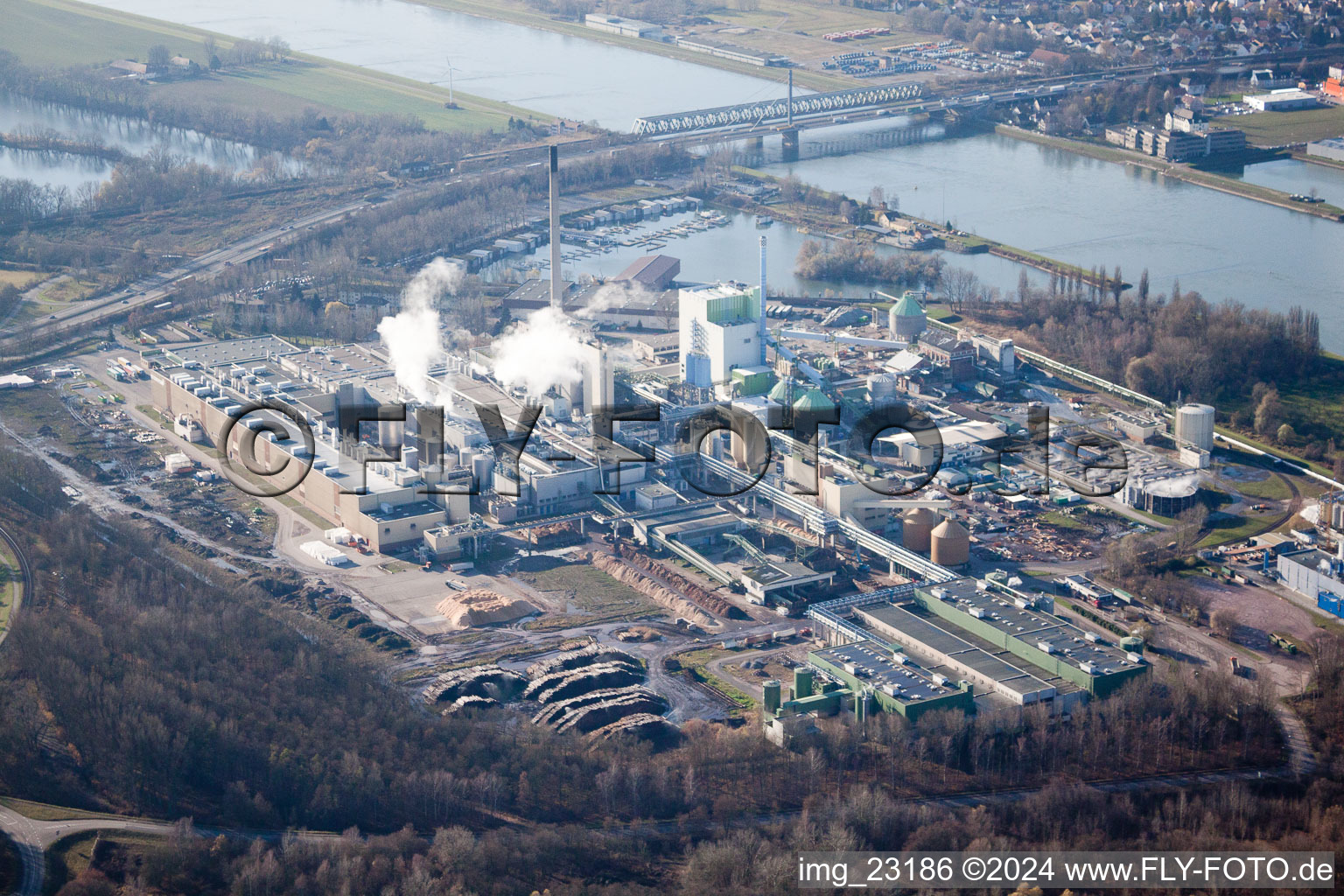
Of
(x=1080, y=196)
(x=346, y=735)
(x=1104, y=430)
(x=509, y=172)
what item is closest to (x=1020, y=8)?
(x=1080, y=196)

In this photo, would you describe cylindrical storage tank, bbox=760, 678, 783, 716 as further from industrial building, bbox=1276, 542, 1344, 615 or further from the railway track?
the railway track

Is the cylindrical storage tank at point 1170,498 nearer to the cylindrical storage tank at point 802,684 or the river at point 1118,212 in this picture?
the cylindrical storage tank at point 802,684

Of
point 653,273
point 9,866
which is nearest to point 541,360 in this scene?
point 653,273

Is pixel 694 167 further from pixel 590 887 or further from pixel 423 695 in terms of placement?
pixel 590 887

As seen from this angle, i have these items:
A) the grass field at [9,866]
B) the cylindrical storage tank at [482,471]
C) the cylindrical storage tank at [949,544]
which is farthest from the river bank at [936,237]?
the grass field at [9,866]

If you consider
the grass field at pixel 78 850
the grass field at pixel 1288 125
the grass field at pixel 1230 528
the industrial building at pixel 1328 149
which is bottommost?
the grass field at pixel 78 850

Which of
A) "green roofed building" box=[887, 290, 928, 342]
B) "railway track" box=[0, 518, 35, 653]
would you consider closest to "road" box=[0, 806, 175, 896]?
"railway track" box=[0, 518, 35, 653]
